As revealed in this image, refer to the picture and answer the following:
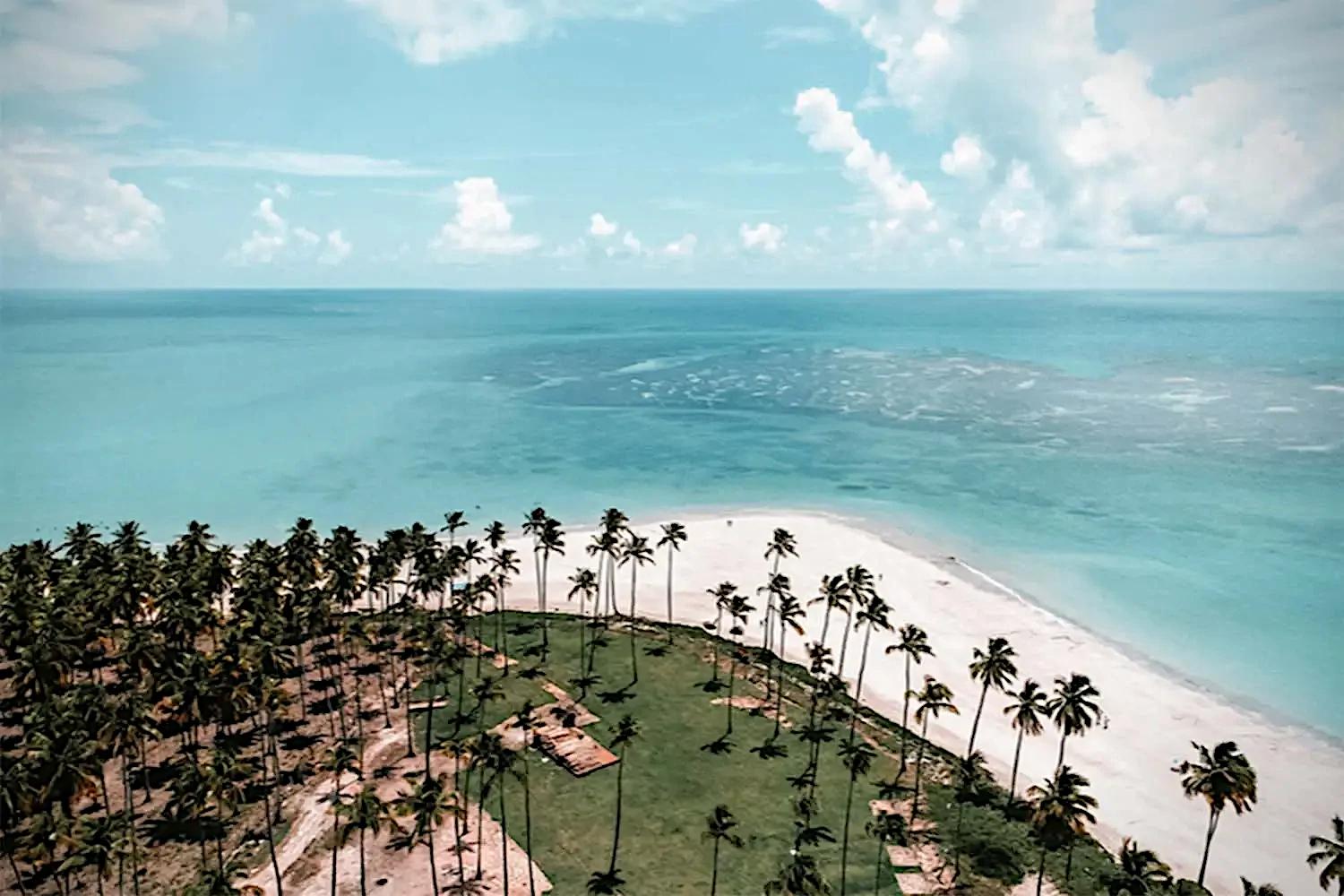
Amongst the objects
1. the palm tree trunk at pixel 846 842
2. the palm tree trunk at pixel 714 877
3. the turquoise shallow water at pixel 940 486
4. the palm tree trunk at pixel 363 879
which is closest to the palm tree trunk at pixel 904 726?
the palm tree trunk at pixel 846 842

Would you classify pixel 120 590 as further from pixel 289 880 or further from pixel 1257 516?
pixel 1257 516

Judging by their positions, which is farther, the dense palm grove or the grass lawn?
the grass lawn

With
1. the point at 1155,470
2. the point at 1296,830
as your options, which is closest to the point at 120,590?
the point at 1296,830

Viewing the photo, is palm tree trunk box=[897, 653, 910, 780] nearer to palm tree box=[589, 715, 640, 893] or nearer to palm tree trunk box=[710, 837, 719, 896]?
palm tree trunk box=[710, 837, 719, 896]

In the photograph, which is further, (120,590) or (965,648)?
(965,648)

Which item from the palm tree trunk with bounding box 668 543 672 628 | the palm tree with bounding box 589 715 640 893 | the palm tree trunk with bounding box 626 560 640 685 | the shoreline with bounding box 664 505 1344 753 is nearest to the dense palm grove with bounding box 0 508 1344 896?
the palm tree with bounding box 589 715 640 893

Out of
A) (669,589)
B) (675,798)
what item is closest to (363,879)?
(675,798)

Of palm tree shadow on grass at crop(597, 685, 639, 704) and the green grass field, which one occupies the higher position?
palm tree shadow on grass at crop(597, 685, 639, 704)
